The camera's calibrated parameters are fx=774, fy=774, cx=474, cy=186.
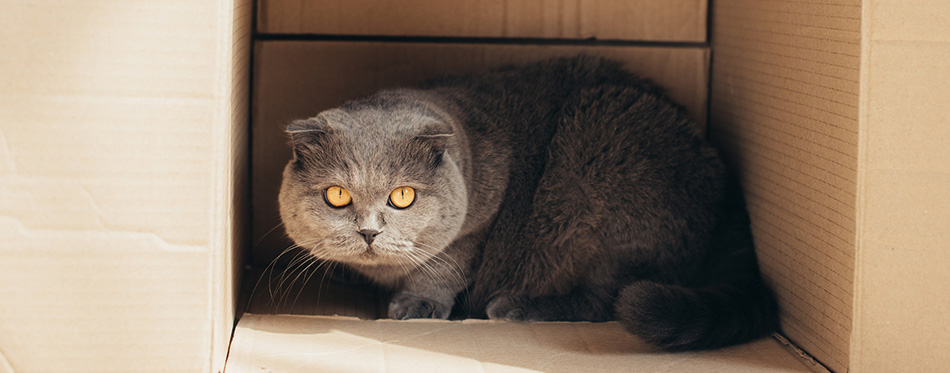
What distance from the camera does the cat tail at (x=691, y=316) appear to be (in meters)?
1.25

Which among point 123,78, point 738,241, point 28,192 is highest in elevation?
point 123,78

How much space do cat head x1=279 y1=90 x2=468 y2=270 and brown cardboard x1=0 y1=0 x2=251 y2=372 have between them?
33 cm

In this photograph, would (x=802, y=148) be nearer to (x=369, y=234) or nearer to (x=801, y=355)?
(x=801, y=355)

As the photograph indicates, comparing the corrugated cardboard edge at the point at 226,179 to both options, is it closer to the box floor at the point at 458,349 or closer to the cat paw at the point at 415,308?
the box floor at the point at 458,349

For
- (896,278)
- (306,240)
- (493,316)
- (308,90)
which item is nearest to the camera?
(896,278)

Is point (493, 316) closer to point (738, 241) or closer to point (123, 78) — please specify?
point (738, 241)

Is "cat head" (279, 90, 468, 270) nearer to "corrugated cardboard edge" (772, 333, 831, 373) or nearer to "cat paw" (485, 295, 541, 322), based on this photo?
"cat paw" (485, 295, 541, 322)

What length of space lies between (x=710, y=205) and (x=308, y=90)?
92 cm

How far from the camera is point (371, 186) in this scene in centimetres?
134

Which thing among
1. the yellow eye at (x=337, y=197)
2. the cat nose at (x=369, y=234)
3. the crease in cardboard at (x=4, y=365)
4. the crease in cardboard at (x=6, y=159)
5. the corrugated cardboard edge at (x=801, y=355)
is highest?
the crease in cardboard at (x=6, y=159)

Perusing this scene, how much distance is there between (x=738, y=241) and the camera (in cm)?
152

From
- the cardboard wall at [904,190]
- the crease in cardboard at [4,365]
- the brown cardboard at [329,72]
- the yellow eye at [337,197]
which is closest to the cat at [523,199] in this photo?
the yellow eye at [337,197]

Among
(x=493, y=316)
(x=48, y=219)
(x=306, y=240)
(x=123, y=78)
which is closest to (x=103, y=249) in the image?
(x=48, y=219)

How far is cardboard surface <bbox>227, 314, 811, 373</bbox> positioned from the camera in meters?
1.17
